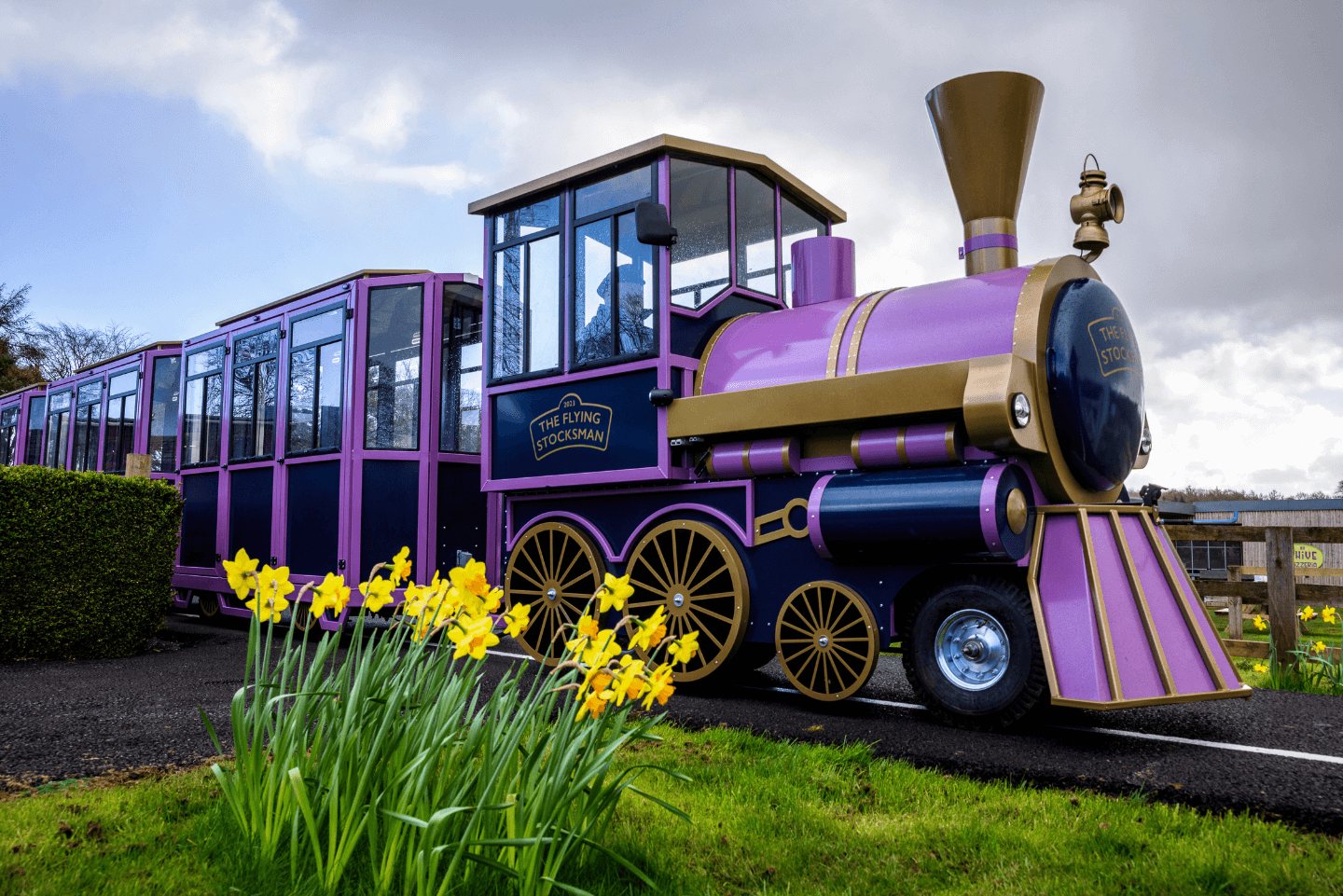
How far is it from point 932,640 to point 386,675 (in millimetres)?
2925

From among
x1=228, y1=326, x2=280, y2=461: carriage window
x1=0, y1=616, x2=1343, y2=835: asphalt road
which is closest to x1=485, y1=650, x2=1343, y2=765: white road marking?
x1=0, y1=616, x2=1343, y2=835: asphalt road

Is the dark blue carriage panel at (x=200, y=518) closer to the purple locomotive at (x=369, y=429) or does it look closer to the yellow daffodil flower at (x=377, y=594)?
the purple locomotive at (x=369, y=429)

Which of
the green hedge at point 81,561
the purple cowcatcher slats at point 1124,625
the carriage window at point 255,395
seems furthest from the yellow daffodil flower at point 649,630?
the carriage window at point 255,395

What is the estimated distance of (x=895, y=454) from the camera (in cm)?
461

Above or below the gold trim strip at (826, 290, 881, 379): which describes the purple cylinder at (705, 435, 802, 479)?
below

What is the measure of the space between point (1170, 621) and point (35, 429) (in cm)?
1553

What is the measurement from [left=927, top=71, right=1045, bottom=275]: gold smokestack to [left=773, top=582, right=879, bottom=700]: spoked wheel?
2013 mm

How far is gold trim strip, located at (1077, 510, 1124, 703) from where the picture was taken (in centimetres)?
387

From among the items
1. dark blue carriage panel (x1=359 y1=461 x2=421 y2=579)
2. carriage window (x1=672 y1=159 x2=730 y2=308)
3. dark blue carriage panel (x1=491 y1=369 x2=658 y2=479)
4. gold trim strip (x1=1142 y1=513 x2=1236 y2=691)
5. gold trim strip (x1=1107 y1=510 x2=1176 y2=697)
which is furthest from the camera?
dark blue carriage panel (x1=359 y1=461 x2=421 y2=579)

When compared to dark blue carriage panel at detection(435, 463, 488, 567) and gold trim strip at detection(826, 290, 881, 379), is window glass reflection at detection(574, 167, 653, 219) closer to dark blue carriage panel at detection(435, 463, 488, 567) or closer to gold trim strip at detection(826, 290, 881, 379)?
gold trim strip at detection(826, 290, 881, 379)

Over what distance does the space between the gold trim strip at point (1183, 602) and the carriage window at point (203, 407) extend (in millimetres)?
8709

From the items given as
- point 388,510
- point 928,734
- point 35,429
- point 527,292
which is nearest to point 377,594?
point 928,734

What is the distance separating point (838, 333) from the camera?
5031mm

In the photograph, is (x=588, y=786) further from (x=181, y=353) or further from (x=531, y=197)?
(x=181, y=353)
